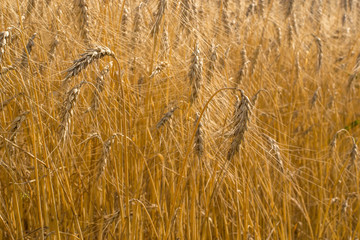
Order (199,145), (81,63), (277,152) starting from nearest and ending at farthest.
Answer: (81,63), (199,145), (277,152)

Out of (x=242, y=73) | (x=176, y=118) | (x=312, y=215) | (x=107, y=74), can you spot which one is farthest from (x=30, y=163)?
(x=312, y=215)

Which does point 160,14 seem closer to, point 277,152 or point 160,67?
point 160,67

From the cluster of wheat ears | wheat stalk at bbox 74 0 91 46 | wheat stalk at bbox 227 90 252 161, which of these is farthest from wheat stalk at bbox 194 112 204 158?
wheat stalk at bbox 74 0 91 46

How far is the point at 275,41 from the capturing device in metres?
3.32

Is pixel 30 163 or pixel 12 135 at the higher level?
pixel 12 135

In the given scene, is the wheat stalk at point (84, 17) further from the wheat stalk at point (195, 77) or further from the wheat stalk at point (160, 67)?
the wheat stalk at point (195, 77)

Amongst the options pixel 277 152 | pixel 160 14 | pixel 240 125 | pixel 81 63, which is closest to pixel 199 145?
pixel 240 125

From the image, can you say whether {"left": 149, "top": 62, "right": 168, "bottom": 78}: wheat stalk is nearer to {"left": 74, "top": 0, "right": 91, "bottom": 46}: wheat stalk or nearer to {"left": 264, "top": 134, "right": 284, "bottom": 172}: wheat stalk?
{"left": 74, "top": 0, "right": 91, "bottom": 46}: wheat stalk

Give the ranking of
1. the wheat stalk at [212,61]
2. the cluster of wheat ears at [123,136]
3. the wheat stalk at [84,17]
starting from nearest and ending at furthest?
the cluster of wheat ears at [123,136] < the wheat stalk at [84,17] < the wheat stalk at [212,61]

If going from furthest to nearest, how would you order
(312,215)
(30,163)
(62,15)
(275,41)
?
1. (275,41)
2. (312,215)
3. (62,15)
4. (30,163)

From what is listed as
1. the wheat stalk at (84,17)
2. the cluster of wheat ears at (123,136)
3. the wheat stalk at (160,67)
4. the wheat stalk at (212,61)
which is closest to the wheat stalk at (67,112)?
the cluster of wheat ears at (123,136)

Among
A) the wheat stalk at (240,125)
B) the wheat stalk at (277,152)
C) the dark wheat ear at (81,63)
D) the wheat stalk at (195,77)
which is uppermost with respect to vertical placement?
the dark wheat ear at (81,63)

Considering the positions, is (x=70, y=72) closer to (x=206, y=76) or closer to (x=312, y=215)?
(x=206, y=76)

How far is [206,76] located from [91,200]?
2.46 ft
